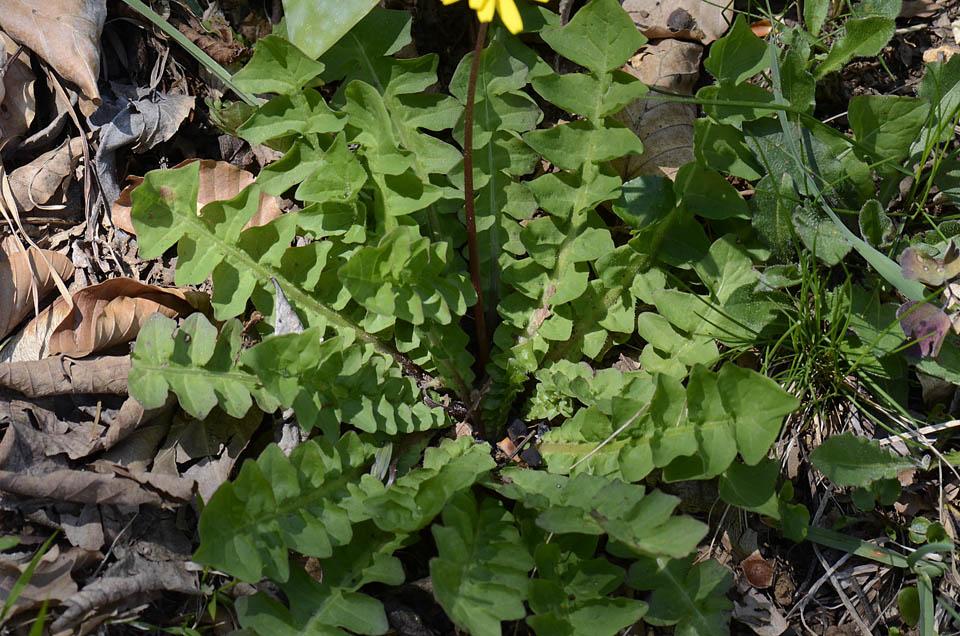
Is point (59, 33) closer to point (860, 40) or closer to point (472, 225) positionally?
point (472, 225)

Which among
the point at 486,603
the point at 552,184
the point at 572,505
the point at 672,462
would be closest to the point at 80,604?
the point at 486,603

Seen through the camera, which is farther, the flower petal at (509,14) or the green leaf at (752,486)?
the green leaf at (752,486)

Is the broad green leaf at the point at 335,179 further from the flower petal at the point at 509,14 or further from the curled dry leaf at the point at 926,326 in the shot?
the curled dry leaf at the point at 926,326

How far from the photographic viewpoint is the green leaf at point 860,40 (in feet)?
8.93

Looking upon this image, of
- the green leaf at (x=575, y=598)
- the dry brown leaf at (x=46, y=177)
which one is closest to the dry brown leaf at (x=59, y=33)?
the dry brown leaf at (x=46, y=177)

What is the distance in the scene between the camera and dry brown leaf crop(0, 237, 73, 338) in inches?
120

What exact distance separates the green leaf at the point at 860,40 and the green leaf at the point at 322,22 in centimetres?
170

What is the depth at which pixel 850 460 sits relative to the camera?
2607 millimetres

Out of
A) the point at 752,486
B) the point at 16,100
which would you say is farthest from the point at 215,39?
the point at 752,486

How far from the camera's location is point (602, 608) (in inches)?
90.1

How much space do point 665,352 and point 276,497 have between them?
150 centimetres

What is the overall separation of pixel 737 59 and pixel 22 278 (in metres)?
2.89

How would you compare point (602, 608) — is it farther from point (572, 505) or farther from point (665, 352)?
point (665, 352)

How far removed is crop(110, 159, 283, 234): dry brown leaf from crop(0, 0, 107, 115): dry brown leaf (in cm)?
47
